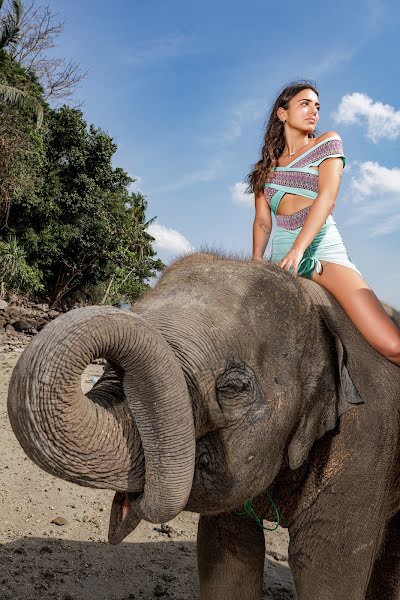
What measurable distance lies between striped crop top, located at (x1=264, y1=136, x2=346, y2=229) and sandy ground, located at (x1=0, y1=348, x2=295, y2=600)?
10.7 ft

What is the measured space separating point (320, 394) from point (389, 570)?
2309 mm

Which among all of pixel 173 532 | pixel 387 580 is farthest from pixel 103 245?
pixel 387 580

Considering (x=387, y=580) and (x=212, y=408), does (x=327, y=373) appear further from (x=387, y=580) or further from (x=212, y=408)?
(x=387, y=580)

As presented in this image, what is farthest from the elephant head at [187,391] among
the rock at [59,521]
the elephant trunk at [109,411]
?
the rock at [59,521]

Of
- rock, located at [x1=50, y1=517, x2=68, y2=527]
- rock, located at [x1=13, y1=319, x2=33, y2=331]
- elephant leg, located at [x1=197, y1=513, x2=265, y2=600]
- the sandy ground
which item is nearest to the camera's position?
elephant leg, located at [x1=197, y1=513, x2=265, y2=600]

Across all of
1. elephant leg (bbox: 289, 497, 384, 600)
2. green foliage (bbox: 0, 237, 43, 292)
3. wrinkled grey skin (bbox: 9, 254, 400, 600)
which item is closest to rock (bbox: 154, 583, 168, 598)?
wrinkled grey skin (bbox: 9, 254, 400, 600)

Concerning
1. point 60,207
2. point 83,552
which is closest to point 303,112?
point 83,552

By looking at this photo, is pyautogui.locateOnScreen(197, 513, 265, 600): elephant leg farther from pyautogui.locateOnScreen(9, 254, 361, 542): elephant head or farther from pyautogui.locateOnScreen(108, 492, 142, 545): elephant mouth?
pyautogui.locateOnScreen(108, 492, 142, 545): elephant mouth

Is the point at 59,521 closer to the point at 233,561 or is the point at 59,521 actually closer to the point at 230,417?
the point at 233,561

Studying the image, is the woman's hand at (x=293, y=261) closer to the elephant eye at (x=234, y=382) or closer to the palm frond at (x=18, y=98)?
the elephant eye at (x=234, y=382)

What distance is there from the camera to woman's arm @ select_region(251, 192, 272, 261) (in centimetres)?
383

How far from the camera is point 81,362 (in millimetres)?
1924

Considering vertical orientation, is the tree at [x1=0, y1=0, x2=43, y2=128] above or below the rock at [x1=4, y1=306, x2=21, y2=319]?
above

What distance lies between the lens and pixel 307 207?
3455 millimetres
